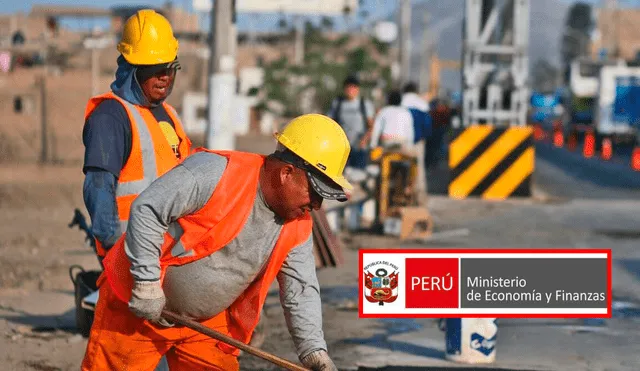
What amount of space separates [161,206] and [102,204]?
112 cm

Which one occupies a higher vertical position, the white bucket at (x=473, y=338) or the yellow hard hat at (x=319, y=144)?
the yellow hard hat at (x=319, y=144)

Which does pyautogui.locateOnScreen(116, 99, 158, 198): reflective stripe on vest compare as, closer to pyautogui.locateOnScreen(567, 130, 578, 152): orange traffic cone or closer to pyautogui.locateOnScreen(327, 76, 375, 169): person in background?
pyautogui.locateOnScreen(327, 76, 375, 169): person in background

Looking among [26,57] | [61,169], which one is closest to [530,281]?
[61,169]

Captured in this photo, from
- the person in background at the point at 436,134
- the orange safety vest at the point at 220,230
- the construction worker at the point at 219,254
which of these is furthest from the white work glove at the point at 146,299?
the person in background at the point at 436,134

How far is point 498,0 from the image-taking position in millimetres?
18375

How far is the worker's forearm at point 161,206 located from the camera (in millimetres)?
4215

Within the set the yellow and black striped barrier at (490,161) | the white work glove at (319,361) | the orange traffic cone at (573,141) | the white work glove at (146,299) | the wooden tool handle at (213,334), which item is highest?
the white work glove at (146,299)

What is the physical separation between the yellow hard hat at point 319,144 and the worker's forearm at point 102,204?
120cm

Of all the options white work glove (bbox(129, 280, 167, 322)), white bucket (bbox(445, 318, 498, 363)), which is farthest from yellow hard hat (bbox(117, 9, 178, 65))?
white bucket (bbox(445, 318, 498, 363))

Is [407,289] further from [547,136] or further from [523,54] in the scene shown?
[547,136]

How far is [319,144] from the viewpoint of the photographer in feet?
13.9

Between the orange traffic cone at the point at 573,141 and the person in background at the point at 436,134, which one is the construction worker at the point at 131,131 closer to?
the person in background at the point at 436,134

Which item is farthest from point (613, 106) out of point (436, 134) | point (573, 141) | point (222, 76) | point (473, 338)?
point (473, 338)

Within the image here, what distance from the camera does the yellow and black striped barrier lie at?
1745 cm
